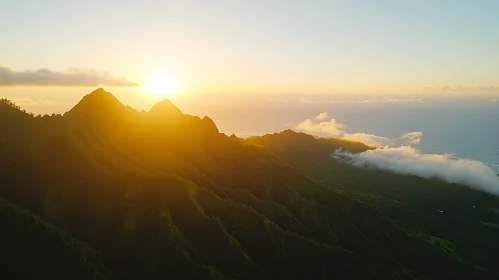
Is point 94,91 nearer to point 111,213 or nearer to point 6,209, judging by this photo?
point 111,213

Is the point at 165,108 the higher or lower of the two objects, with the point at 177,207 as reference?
higher

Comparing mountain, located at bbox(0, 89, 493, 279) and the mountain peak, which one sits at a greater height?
the mountain peak

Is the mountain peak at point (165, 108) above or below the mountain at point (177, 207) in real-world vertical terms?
above

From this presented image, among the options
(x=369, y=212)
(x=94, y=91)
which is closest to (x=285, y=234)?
(x=369, y=212)

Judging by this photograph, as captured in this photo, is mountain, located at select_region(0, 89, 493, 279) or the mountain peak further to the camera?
the mountain peak

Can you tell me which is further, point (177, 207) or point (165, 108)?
point (165, 108)
